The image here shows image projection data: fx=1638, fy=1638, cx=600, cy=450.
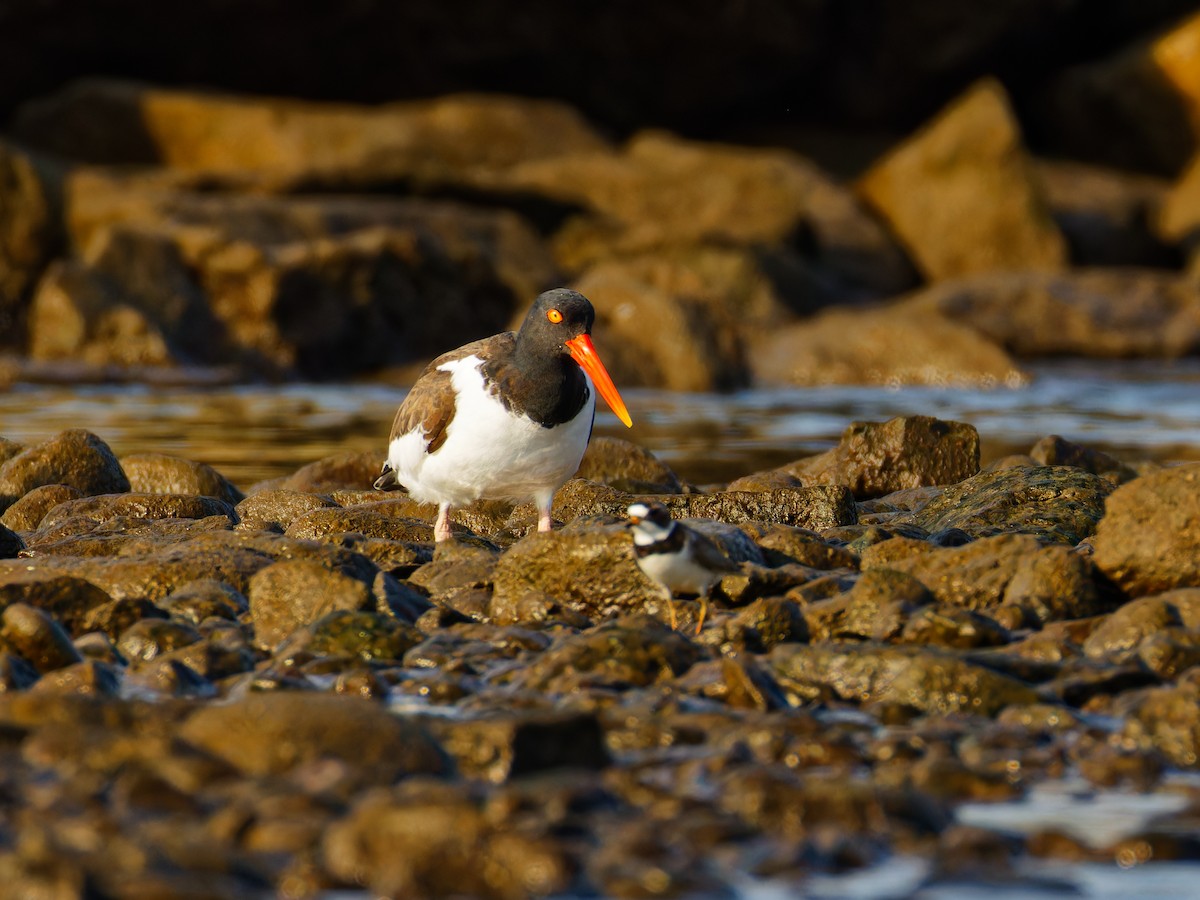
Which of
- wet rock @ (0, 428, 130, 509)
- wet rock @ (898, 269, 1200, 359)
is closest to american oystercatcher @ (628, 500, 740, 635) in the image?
wet rock @ (0, 428, 130, 509)

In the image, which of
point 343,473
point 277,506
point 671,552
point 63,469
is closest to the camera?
point 671,552

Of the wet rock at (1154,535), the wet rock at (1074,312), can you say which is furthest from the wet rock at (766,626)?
the wet rock at (1074,312)

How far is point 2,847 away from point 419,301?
16854 millimetres

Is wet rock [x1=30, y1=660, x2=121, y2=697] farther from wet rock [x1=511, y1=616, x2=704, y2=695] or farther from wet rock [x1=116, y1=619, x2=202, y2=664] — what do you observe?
wet rock [x1=511, y1=616, x2=704, y2=695]

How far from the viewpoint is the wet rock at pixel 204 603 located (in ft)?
19.2

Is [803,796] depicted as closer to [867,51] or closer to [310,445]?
[310,445]

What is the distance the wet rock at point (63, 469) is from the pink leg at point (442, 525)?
220cm

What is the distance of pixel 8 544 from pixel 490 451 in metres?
2.03

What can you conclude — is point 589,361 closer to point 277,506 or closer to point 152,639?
point 277,506

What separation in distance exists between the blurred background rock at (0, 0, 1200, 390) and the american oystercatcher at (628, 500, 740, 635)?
11382mm

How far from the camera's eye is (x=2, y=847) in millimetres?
3625

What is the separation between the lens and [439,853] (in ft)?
11.7

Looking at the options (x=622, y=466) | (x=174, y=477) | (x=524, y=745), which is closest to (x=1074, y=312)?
(x=622, y=466)

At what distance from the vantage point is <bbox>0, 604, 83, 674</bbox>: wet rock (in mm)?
5148
